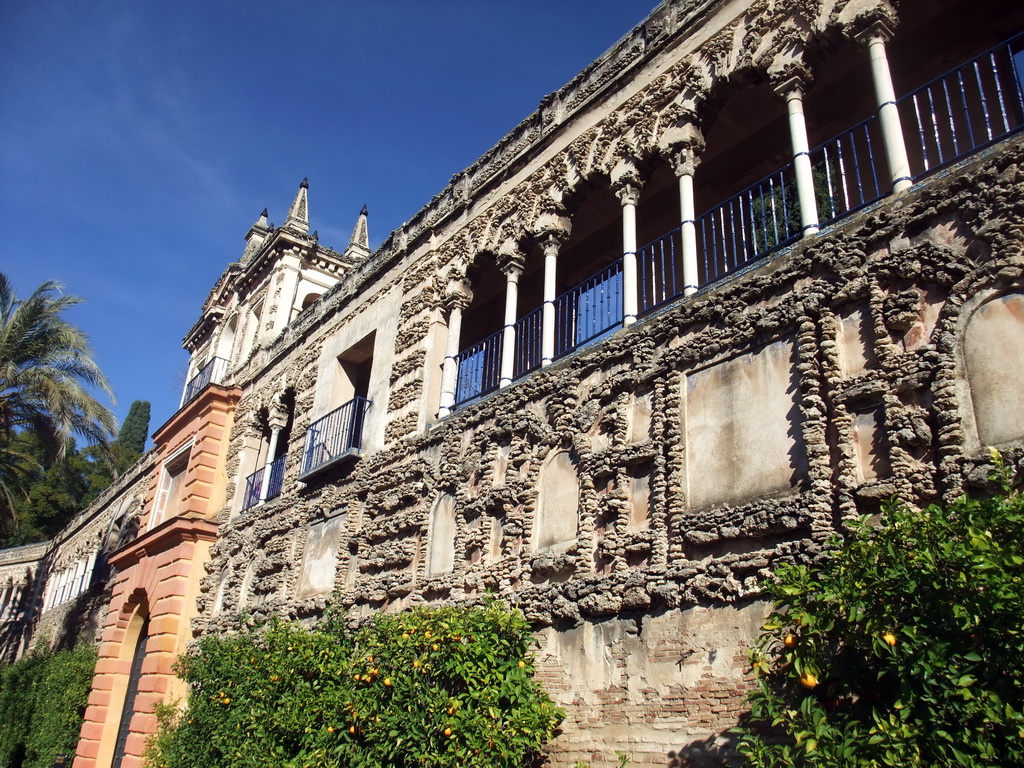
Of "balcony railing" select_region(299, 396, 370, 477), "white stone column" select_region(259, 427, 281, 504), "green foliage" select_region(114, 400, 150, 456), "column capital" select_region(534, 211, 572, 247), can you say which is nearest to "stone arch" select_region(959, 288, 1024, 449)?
"column capital" select_region(534, 211, 572, 247)

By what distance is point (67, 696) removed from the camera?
17.2 m

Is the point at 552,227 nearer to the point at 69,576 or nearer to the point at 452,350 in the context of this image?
the point at 452,350

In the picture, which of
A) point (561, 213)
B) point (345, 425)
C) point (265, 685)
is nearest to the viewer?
point (265, 685)

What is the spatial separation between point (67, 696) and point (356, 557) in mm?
10396

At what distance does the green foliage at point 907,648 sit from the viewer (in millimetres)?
3930

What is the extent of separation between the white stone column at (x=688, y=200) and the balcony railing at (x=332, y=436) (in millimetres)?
6028

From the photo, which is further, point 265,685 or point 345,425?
point 345,425

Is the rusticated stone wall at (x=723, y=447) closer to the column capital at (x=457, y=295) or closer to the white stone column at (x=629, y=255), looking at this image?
the white stone column at (x=629, y=255)

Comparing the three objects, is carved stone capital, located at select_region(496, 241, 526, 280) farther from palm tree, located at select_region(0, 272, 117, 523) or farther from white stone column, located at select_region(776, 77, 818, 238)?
palm tree, located at select_region(0, 272, 117, 523)

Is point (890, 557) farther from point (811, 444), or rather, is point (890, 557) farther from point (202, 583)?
point (202, 583)

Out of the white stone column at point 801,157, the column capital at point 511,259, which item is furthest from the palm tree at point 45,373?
the white stone column at point 801,157

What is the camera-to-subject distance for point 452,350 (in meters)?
11.8

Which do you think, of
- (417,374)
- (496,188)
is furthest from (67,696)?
(496,188)

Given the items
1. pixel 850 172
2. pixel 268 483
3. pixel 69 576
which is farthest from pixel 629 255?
pixel 69 576
